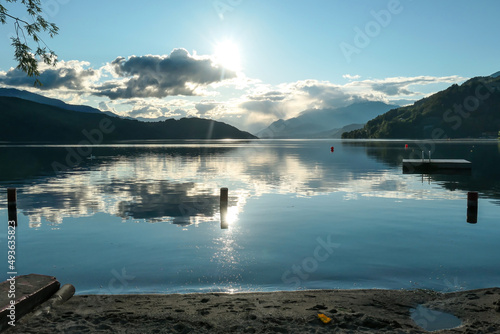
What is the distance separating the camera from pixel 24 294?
9.98m

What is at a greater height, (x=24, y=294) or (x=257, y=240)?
(x=24, y=294)

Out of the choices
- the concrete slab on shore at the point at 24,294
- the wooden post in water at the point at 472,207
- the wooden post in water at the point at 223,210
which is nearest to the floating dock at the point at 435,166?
the wooden post in water at the point at 472,207

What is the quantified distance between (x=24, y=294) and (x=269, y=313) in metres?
6.28

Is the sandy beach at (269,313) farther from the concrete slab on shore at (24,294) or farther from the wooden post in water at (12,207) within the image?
the wooden post in water at (12,207)

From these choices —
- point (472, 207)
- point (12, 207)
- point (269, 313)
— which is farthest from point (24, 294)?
point (472, 207)

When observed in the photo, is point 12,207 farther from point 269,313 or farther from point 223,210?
point 269,313

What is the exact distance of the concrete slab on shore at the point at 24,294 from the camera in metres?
9.19

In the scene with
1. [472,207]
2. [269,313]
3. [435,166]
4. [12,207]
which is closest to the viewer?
[269,313]

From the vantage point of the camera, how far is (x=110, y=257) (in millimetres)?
15281

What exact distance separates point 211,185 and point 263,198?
32.4ft

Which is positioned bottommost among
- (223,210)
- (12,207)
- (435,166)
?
(223,210)

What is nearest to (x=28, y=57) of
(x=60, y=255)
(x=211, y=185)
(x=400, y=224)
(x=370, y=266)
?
(x=60, y=255)

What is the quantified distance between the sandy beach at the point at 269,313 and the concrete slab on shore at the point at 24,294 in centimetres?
35

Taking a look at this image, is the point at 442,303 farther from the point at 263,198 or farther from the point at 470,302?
the point at 263,198
